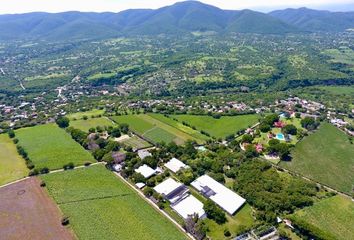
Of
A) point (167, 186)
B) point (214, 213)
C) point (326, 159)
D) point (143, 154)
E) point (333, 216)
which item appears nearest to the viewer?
point (214, 213)

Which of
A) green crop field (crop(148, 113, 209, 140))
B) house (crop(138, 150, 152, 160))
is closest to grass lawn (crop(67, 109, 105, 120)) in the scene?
green crop field (crop(148, 113, 209, 140))

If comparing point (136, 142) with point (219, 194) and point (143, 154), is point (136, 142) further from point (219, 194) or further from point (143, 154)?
point (219, 194)

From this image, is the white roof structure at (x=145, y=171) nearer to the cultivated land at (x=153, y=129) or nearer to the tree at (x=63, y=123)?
the cultivated land at (x=153, y=129)

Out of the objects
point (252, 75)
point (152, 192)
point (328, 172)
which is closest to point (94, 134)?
point (152, 192)

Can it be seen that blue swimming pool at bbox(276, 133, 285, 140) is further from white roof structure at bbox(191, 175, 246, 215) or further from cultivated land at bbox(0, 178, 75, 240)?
cultivated land at bbox(0, 178, 75, 240)

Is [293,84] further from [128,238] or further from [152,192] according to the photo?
[128,238]

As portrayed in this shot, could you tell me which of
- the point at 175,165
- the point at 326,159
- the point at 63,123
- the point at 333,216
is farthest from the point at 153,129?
the point at 333,216

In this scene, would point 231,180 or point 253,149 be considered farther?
point 253,149
